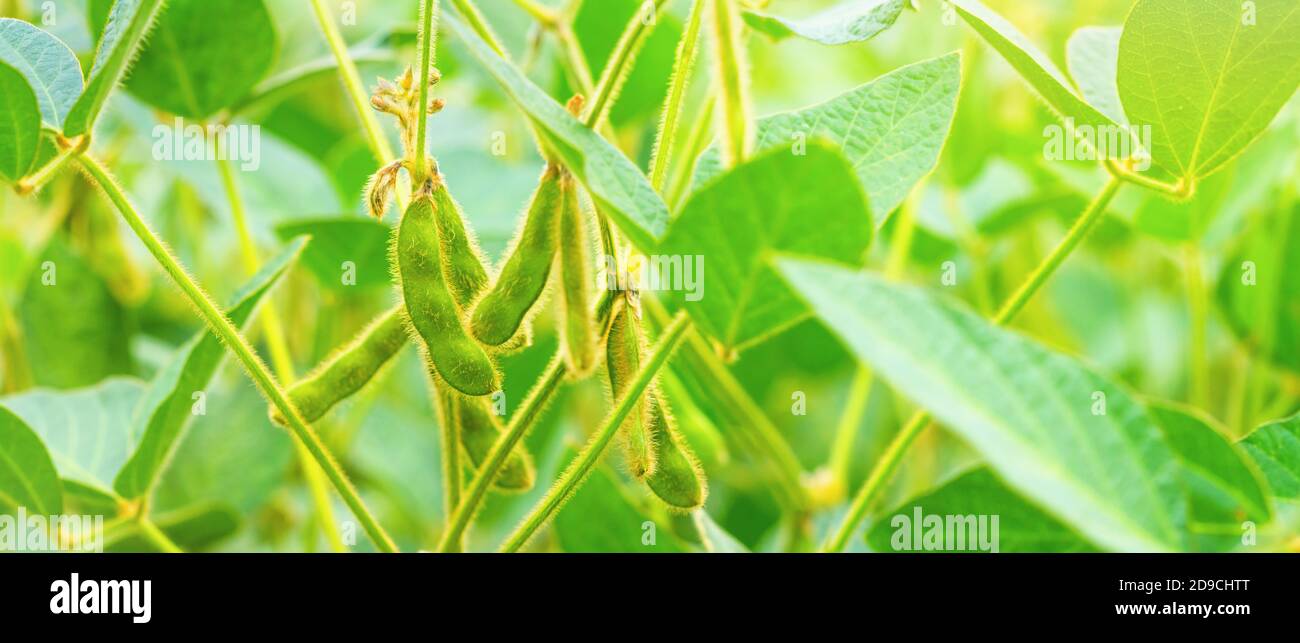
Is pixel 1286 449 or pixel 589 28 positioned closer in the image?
pixel 1286 449

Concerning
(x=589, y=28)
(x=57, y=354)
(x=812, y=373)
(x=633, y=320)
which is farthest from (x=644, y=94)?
(x=57, y=354)

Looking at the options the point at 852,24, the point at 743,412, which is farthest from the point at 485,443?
the point at 852,24

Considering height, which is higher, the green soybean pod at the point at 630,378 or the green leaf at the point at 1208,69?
the green leaf at the point at 1208,69

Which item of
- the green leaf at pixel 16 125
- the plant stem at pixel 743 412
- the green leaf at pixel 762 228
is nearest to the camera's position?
the green leaf at pixel 762 228

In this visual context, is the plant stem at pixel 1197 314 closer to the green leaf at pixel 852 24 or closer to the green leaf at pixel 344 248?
the green leaf at pixel 852 24

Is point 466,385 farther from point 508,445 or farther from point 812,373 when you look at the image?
point 812,373

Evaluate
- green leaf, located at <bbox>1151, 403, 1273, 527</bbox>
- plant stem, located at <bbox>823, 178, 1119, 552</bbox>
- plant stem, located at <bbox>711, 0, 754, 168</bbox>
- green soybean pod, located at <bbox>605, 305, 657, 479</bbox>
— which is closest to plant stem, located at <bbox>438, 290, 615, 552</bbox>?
green soybean pod, located at <bbox>605, 305, 657, 479</bbox>

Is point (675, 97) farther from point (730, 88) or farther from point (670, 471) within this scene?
point (670, 471)

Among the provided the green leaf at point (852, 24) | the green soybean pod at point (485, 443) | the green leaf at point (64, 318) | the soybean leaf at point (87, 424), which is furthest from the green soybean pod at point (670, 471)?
the green leaf at point (64, 318)
